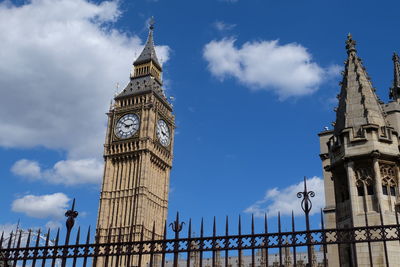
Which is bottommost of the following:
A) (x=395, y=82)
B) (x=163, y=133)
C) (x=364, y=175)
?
(x=364, y=175)

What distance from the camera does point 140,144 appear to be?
74.0 m

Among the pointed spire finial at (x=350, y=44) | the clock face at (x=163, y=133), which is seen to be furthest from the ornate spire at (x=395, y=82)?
the clock face at (x=163, y=133)

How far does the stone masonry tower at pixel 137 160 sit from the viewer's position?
72125 millimetres

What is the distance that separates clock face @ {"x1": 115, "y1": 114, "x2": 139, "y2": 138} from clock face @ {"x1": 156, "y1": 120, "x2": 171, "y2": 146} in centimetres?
375

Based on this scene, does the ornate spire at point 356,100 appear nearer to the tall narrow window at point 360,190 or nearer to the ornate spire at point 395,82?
the tall narrow window at point 360,190

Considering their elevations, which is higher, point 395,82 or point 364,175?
point 395,82

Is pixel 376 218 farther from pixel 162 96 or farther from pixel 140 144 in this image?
pixel 162 96

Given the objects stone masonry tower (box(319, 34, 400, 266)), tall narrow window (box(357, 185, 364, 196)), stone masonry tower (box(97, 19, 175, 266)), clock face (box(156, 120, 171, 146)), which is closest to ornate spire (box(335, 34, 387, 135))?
stone masonry tower (box(319, 34, 400, 266))

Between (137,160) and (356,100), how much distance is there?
Result: 6381cm

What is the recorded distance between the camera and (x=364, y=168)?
11281mm

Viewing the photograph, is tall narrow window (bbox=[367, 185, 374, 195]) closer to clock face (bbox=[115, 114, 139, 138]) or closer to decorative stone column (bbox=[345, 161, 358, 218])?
decorative stone column (bbox=[345, 161, 358, 218])

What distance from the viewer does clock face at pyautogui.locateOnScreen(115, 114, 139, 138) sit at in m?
76.5

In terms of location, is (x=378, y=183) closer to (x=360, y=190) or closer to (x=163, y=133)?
(x=360, y=190)

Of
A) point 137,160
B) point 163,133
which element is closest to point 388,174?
point 137,160
